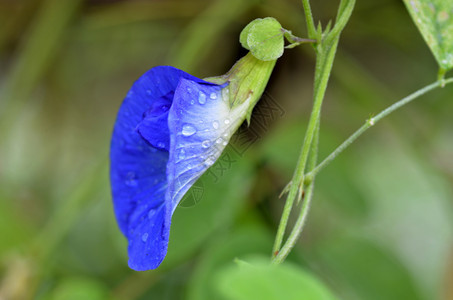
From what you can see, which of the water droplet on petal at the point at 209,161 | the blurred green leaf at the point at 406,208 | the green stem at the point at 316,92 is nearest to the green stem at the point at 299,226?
the green stem at the point at 316,92

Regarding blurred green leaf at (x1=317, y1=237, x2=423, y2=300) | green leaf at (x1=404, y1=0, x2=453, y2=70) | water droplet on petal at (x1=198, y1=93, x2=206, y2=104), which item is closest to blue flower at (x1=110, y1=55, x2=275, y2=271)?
water droplet on petal at (x1=198, y1=93, x2=206, y2=104)

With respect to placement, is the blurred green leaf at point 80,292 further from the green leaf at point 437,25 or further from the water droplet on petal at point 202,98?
the green leaf at point 437,25

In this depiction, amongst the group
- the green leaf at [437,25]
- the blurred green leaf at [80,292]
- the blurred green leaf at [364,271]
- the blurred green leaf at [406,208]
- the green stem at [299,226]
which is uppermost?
the green leaf at [437,25]

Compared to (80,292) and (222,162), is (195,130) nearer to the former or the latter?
(222,162)

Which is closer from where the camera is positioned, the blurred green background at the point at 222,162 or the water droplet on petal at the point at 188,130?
the water droplet on petal at the point at 188,130

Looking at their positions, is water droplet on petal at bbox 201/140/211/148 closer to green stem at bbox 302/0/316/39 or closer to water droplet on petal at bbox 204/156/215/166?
water droplet on petal at bbox 204/156/215/166

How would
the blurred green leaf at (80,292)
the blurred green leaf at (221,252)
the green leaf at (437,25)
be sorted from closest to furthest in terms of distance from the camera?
1. the green leaf at (437,25)
2. the blurred green leaf at (221,252)
3. the blurred green leaf at (80,292)

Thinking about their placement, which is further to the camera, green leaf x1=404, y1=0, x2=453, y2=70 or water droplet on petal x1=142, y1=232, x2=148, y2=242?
green leaf x1=404, y1=0, x2=453, y2=70

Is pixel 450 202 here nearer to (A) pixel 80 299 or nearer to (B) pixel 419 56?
(B) pixel 419 56
